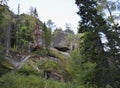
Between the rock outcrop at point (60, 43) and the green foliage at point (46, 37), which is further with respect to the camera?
the rock outcrop at point (60, 43)

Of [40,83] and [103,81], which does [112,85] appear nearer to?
[103,81]

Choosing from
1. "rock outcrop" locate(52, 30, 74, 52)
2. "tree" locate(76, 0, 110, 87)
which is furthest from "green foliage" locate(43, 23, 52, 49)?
"tree" locate(76, 0, 110, 87)

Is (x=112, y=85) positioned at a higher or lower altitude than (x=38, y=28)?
lower

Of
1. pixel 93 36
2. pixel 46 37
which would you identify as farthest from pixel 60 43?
pixel 93 36

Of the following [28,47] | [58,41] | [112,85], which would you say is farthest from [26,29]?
[112,85]

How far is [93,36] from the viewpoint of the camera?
26.8m

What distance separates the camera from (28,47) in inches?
1999

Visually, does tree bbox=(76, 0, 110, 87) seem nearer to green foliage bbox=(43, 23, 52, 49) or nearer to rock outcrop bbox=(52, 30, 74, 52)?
green foliage bbox=(43, 23, 52, 49)

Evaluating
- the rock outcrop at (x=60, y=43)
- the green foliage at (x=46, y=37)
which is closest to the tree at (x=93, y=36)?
the green foliage at (x=46, y=37)

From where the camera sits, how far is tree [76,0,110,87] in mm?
26281

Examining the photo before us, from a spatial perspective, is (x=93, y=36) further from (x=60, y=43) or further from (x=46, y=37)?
(x=60, y=43)

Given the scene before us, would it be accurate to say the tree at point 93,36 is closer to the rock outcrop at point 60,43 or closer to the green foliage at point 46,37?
the green foliage at point 46,37

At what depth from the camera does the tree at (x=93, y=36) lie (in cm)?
2628

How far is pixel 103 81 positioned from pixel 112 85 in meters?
0.94
